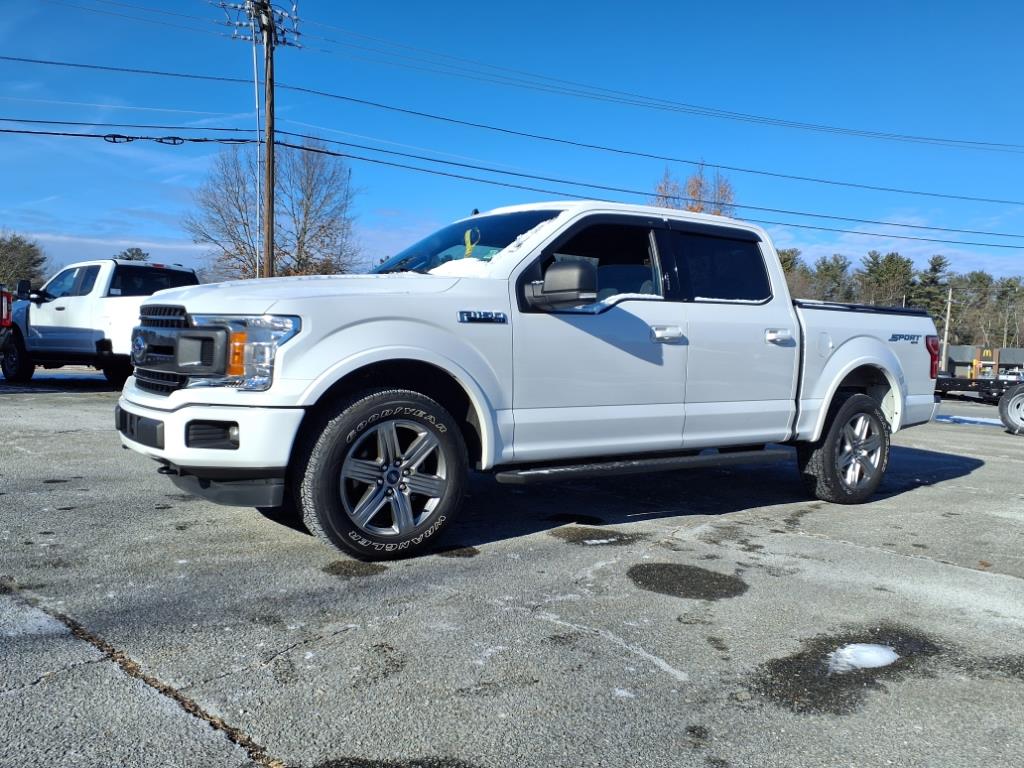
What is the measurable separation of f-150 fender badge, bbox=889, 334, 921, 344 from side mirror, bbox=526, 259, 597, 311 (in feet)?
10.9

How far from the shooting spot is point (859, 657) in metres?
3.18

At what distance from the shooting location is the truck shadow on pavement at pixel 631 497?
5137 mm

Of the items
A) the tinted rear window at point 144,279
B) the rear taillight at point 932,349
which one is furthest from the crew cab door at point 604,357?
the tinted rear window at point 144,279

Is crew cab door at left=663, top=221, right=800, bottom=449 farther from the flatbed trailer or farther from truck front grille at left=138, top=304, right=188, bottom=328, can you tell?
the flatbed trailer

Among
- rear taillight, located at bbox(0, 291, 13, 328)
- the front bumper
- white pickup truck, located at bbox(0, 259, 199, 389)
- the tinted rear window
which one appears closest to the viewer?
the front bumper

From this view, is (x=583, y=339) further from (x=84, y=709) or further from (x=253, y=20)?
(x=253, y=20)

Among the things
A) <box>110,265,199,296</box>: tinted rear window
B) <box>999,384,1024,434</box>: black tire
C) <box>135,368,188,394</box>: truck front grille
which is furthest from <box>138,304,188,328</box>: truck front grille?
<box>999,384,1024,434</box>: black tire

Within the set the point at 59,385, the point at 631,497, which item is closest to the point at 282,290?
the point at 631,497

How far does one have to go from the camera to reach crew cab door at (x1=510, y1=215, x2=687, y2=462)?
178 inches

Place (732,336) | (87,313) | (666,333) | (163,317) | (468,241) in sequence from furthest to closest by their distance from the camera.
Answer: (87,313)
(732,336)
(468,241)
(666,333)
(163,317)

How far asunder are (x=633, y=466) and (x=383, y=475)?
1592 mm

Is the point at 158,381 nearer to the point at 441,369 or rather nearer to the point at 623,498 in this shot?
the point at 441,369

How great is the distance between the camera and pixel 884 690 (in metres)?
2.89

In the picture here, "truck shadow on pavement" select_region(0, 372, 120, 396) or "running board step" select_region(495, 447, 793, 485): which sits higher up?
"running board step" select_region(495, 447, 793, 485)
